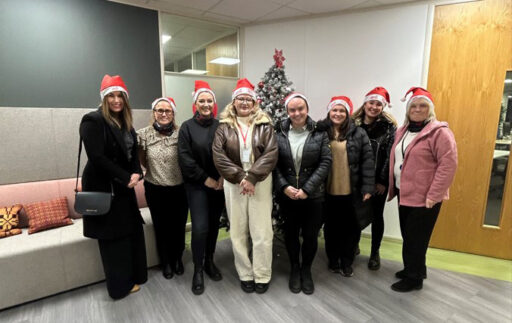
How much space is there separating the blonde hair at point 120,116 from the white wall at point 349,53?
2318 mm

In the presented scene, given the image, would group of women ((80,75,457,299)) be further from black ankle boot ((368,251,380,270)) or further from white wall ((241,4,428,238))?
white wall ((241,4,428,238))

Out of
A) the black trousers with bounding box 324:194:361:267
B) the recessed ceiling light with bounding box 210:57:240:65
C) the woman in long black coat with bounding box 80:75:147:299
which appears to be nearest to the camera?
the woman in long black coat with bounding box 80:75:147:299

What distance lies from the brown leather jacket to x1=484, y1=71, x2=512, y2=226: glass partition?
2427 mm

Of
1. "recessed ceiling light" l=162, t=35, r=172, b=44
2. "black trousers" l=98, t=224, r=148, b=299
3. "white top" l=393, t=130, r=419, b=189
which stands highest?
"recessed ceiling light" l=162, t=35, r=172, b=44

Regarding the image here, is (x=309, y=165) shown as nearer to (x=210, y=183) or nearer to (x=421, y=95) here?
(x=210, y=183)

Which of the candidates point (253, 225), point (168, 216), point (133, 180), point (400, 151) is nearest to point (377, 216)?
point (400, 151)

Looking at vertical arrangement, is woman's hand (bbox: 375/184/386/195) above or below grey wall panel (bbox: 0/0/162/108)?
below

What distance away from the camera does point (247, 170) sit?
7.11 ft

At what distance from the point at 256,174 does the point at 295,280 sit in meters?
1.03

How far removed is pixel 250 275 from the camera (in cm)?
238

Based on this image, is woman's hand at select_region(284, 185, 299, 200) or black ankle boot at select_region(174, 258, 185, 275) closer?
woman's hand at select_region(284, 185, 299, 200)

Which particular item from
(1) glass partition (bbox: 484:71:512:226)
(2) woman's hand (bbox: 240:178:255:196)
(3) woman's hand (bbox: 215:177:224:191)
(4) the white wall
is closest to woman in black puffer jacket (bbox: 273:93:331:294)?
(2) woman's hand (bbox: 240:178:255:196)

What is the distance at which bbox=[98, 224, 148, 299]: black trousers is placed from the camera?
217cm

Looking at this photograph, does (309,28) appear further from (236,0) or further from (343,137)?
(343,137)
